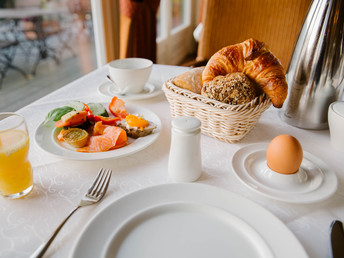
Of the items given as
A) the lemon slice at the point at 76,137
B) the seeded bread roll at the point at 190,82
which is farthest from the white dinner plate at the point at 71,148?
the seeded bread roll at the point at 190,82

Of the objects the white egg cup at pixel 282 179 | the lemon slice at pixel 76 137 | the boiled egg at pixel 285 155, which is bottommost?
the white egg cup at pixel 282 179

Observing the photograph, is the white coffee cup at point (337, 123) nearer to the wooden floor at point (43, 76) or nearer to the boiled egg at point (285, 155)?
the boiled egg at point (285, 155)

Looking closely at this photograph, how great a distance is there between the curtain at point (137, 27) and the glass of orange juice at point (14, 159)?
1504mm

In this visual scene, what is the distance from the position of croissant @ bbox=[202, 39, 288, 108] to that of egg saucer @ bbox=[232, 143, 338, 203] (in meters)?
0.16

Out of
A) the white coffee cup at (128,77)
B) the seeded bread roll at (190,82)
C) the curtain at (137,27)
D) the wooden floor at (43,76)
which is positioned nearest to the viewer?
the seeded bread roll at (190,82)

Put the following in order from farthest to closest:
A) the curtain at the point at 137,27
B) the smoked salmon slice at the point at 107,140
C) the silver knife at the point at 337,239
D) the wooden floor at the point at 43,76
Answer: the wooden floor at the point at 43,76, the curtain at the point at 137,27, the smoked salmon slice at the point at 107,140, the silver knife at the point at 337,239

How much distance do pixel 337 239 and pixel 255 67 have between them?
1.35 ft

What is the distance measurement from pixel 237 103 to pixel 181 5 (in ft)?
11.6

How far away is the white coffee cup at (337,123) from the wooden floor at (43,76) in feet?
7.21

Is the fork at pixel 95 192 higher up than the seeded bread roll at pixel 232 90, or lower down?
lower down

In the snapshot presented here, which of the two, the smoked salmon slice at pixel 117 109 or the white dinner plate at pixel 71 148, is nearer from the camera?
the white dinner plate at pixel 71 148

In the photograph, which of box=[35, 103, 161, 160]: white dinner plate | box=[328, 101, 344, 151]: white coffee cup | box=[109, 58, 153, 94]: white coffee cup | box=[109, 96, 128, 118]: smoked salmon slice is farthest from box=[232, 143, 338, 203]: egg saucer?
box=[109, 58, 153, 94]: white coffee cup

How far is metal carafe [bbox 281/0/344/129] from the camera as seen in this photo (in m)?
0.65

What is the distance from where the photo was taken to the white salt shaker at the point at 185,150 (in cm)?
50
